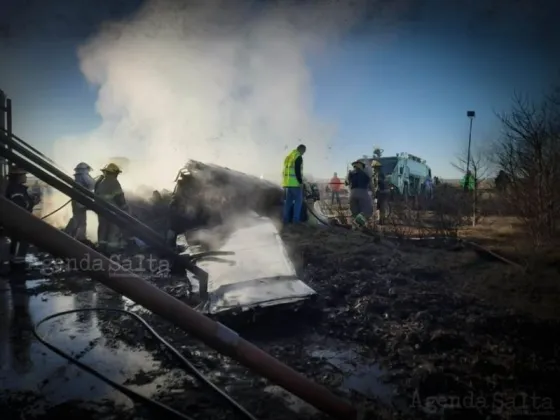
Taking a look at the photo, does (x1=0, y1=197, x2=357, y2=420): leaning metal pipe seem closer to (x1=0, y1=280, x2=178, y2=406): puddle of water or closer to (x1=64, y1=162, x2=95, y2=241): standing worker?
(x1=0, y1=280, x2=178, y2=406): puddle of water

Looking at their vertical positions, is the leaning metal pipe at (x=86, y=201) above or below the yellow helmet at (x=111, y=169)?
below

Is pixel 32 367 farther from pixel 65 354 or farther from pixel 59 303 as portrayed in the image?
pixel 59 303

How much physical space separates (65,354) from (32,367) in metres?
0.20

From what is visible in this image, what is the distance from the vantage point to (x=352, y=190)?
796cm

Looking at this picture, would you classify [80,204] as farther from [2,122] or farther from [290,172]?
[290,172]

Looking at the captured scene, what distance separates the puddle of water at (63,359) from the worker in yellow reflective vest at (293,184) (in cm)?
348

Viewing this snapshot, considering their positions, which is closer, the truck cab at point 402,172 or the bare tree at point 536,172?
the bare tree at point 536,172

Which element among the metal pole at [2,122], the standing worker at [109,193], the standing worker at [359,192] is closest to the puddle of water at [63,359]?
the metal pole at [2,122]

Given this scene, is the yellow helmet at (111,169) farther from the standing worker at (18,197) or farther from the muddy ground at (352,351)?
the muddy ground at (352,351)

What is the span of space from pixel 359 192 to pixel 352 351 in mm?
5537

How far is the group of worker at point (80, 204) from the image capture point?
5527 mm

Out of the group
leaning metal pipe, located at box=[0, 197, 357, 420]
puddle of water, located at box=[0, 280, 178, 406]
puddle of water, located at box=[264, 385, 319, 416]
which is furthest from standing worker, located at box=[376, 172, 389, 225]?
leaning metal pipe, located at box=[0, 197, 357, 420]

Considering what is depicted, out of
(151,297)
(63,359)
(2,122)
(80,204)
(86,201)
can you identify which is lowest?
(63,359)

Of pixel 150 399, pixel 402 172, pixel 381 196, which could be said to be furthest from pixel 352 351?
pixel 402 172
